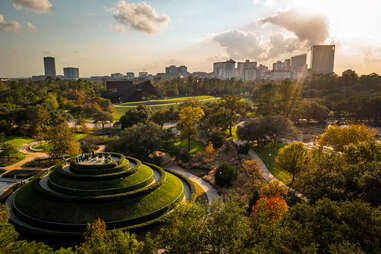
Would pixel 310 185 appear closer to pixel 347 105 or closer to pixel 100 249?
pixel 100 249

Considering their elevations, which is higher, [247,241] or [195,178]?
[247,241]

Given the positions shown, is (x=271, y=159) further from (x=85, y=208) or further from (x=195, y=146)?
(x=85, y=208)

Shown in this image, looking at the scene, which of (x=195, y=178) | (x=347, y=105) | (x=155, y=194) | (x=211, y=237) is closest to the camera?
(x=211, y=237)

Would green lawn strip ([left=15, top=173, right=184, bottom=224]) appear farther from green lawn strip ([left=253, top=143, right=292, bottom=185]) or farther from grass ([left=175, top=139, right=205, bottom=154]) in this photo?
grass ([left=175, top=139, right=205, bottom=154])

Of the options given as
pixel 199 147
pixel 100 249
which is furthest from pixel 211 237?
pixel 199 147

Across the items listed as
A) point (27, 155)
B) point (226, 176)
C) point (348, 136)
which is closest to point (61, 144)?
point (27, 155)

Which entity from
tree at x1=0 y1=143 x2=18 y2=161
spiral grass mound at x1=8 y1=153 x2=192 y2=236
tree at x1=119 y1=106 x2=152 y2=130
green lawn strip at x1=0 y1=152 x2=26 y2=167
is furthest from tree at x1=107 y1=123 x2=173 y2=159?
tree at x1=0 y1=143 x2=18 y2=161

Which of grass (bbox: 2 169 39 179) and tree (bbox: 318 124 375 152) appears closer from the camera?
grass (bbox: 2 169 39 179)
